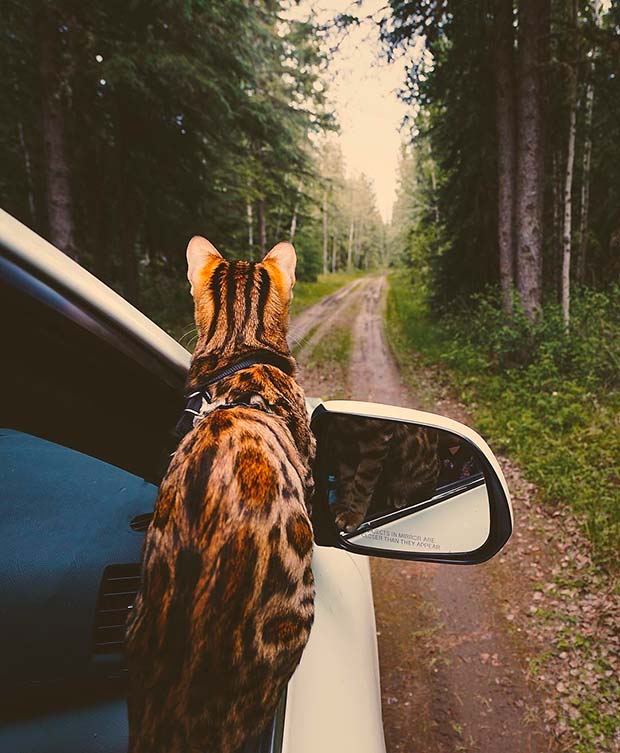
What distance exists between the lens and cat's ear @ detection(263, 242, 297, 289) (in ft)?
6.67

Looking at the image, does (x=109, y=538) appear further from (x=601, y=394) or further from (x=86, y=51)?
(x=86, y=51)

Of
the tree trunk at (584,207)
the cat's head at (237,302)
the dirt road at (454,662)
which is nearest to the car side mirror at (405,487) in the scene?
the cat's head at (237,302)

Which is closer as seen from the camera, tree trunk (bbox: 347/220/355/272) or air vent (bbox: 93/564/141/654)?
air vent (bbox: 93/564/141/654)

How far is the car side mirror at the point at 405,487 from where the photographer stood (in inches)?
63.9

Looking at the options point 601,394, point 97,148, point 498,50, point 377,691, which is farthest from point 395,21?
point 377,691

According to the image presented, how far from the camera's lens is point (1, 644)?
4.01ft

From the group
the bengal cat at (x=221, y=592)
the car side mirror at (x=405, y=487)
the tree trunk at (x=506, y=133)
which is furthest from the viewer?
the tree trunk at (x=506, y=133)

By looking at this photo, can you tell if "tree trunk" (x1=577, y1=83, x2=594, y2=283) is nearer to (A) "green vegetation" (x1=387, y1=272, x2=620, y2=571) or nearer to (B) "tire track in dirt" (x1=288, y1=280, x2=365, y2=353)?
(A) "green vegetation" (x1=387, y1=272, x2=620, y2=571)

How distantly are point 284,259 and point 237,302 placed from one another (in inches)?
Result: 16.2

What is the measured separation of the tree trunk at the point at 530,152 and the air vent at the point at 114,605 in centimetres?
992

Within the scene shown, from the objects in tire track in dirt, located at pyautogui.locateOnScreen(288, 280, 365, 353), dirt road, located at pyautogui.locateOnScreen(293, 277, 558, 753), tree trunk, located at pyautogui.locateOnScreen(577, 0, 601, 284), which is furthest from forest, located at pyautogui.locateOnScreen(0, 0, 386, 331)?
dirt road, located at pyautogui.locateOnScreen(293, 277, 558, 753)

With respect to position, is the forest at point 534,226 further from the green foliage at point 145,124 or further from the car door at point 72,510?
the car door at point 72,510

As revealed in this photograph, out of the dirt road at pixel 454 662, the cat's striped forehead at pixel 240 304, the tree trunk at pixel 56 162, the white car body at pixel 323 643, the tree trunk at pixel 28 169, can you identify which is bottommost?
the dirt road at pixel 454 662

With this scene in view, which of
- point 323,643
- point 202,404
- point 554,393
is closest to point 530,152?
point 554,393
